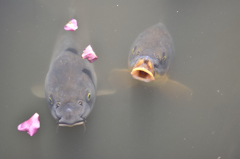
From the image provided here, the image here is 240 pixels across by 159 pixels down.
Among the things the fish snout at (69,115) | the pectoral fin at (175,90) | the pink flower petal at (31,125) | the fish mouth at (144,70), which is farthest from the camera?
the pectoral fin at (175,90)

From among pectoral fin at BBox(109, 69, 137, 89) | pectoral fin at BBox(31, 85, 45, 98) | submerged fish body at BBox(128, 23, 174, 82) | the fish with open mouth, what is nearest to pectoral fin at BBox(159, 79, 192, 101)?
the fish with open mouth

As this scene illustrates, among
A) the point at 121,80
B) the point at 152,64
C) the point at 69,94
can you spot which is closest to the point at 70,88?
the point at 69,94

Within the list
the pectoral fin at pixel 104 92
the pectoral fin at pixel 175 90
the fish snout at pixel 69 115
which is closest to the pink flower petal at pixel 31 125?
the fish snout at pixel 69 115

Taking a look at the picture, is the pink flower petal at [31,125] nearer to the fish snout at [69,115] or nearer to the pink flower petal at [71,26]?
the fish snout at [69,115]

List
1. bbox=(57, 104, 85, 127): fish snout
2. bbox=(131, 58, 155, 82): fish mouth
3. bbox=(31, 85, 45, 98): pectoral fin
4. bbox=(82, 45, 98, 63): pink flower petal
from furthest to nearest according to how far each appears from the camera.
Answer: bbox=(31, 85, 45, 98): pectoral fin < bbox=(82, 45, 98, 63): pink flower petal < bbox=(131, 58, 155, 82): fish mouth < bbox=(57, 104, 85, 127): fish snout

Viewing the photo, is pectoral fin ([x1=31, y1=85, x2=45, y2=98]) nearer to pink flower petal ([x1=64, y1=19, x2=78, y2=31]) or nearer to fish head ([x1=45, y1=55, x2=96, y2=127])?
fish head ([x1=45, y1=55, x2=96, y2=127])

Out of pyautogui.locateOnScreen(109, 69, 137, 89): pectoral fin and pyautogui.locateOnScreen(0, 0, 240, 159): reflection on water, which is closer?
pyautogui.locateOnScreen(0, 0, 240, 159): reflection on water

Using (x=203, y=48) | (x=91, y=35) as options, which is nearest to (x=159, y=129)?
(x=203, y=48)
